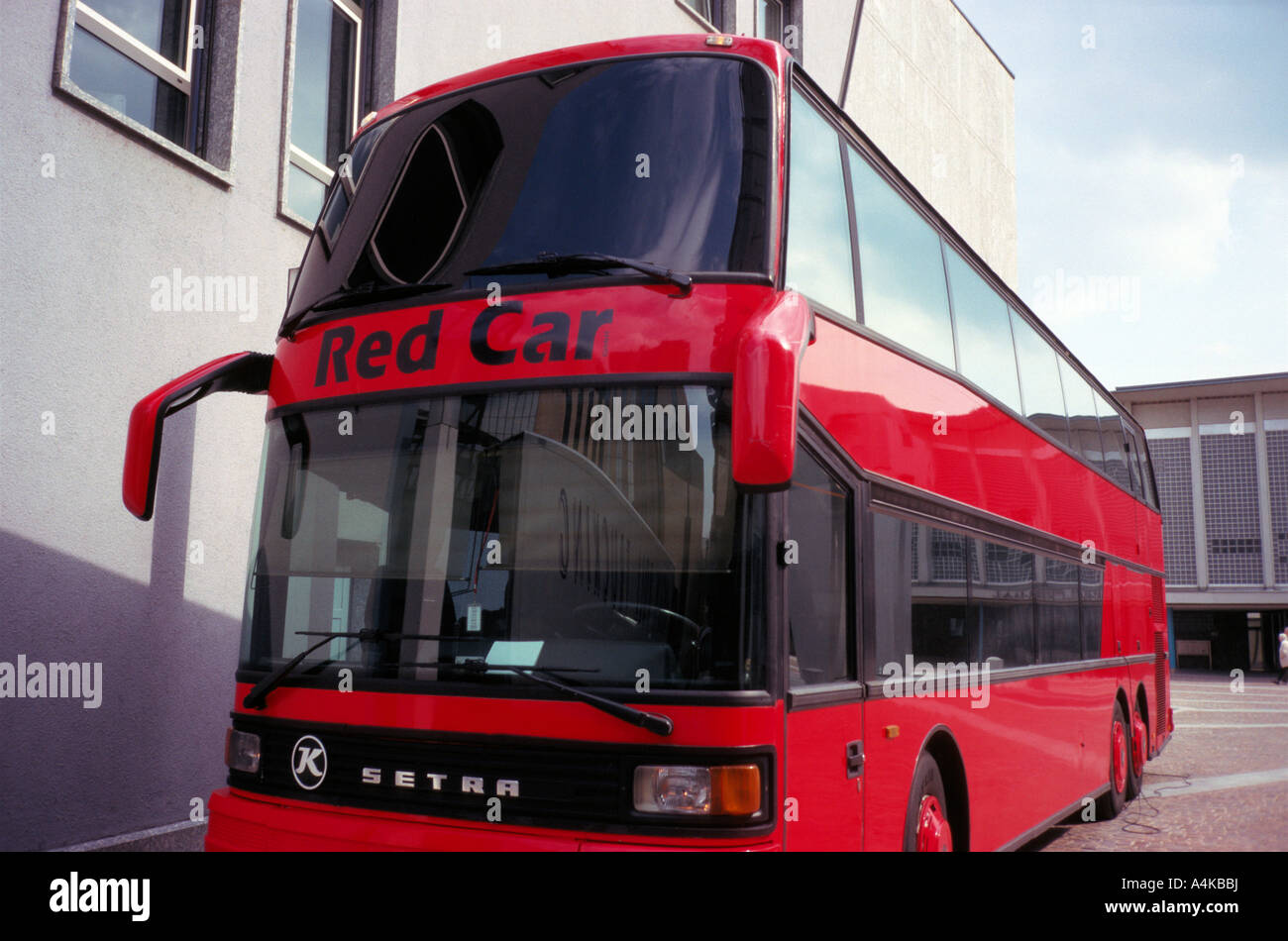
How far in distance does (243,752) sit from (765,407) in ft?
8.29

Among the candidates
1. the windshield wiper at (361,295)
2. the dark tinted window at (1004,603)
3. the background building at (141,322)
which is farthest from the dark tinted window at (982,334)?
the background building at (141,322)

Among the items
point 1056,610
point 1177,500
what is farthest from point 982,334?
point 1177,500

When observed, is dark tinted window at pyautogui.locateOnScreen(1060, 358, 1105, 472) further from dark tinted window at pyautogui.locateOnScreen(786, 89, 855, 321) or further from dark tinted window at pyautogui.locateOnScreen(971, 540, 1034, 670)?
dark tinted window at pyautogui.locateOnScreen(786, 89, 855, 321)

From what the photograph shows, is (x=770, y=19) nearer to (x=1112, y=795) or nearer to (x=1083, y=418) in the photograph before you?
(x=1083, y=418)

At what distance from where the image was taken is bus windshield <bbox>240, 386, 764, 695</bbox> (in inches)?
142

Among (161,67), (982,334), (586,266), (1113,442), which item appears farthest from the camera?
(1113,442)

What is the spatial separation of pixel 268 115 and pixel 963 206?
19107 mm

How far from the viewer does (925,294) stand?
6.09m

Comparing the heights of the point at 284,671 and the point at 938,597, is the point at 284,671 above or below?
below

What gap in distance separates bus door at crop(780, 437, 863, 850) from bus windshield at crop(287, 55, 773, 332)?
3.02ft

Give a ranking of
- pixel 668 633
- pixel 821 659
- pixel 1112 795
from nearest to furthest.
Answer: pixel 668 633 → pixel 821 659 → pixel 1112 795

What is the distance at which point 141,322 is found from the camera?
285 inches
